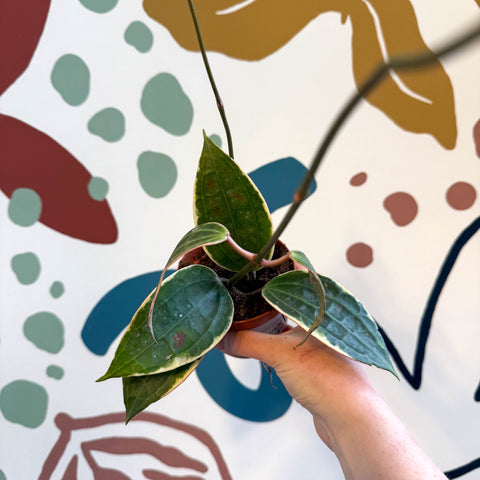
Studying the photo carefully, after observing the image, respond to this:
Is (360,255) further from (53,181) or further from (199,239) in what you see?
(53,181)

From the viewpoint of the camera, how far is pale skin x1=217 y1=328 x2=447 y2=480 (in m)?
0.43

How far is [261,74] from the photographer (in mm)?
765

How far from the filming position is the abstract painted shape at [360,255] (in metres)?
0.75

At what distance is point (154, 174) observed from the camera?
30.1 inches

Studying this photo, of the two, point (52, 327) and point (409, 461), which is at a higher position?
point (52, 327)

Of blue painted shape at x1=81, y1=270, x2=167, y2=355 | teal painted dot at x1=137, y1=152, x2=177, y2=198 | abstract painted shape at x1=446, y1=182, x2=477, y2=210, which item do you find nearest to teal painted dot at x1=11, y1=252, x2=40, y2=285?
blue painted shape at x1=81, y1=270, x2=167, y2=355

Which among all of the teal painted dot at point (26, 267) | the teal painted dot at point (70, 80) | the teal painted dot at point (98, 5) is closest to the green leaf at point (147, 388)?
the teal painted dot at point (26, 267)

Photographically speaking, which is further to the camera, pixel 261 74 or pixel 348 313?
pixel 261 74

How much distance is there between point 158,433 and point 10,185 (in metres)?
0.52

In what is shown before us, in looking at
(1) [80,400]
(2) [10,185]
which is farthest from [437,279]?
(2) [10,185]

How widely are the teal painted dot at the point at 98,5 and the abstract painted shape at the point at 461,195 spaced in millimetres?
696

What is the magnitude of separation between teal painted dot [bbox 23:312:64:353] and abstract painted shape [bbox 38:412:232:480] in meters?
0.12

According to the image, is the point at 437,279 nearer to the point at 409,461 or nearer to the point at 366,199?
the point at 366,199

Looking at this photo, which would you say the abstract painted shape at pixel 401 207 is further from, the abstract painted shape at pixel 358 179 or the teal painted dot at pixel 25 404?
the teal painted dot at pixel 25 404
